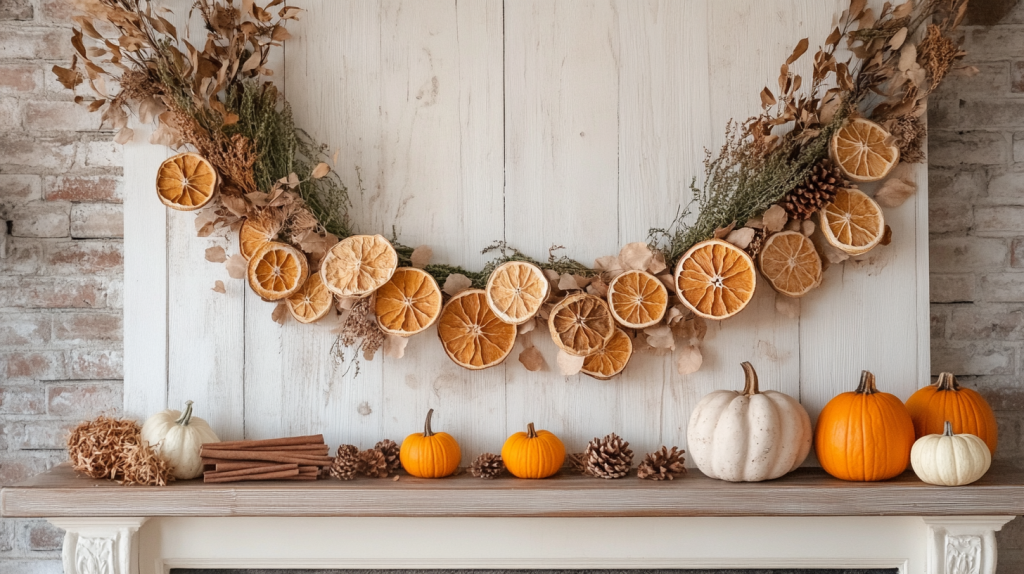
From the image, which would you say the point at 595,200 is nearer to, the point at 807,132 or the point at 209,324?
the point at 807,132

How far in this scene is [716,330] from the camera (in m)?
1.58

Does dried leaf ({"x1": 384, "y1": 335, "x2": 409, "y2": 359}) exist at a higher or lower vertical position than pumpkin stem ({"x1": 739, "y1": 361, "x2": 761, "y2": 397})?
higher

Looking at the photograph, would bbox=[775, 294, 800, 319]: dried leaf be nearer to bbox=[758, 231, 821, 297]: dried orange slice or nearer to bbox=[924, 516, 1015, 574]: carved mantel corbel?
bbox=[758, 231, 821, 297]: dried orange slice

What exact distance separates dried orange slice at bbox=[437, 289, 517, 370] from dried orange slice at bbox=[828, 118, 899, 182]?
0.84 metres

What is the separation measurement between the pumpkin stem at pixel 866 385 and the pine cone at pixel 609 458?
20.5 inches

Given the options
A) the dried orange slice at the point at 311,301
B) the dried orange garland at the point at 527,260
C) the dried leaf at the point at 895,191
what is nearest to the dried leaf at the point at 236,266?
the dried orange garland at the point at 527,260

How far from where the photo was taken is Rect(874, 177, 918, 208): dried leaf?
1532 mm

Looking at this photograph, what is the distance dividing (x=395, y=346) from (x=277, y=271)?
314mm

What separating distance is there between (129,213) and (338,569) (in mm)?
970

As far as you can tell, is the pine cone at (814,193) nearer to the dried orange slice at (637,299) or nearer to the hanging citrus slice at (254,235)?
the dried orange slice at (637,299)

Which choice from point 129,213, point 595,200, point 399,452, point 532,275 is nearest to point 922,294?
point 595,200

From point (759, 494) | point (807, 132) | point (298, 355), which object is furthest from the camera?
point (298, 355)

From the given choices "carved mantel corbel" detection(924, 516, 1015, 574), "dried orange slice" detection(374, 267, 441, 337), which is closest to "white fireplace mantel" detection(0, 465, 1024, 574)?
"carved mantel corbel" detection(924, 516, 1015, 574)

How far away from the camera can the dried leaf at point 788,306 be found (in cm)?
155
